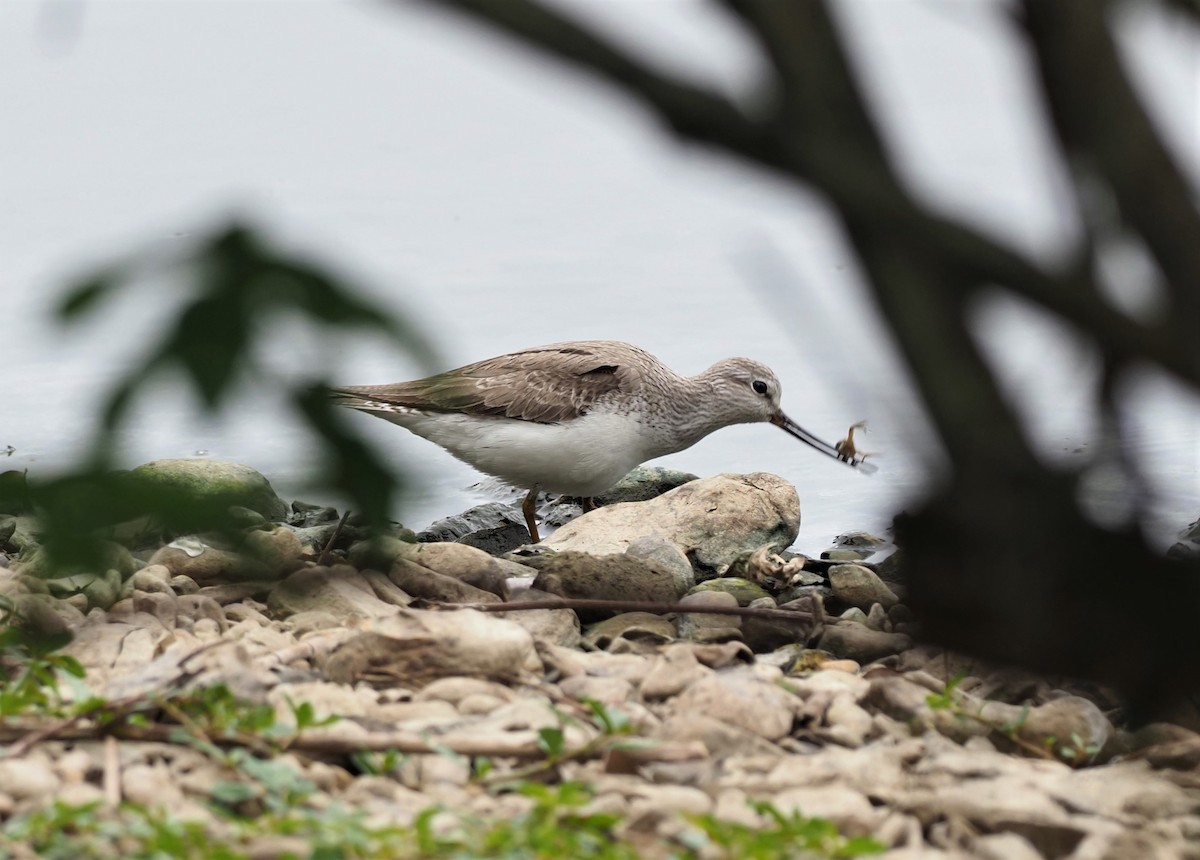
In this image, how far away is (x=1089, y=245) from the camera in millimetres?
2322

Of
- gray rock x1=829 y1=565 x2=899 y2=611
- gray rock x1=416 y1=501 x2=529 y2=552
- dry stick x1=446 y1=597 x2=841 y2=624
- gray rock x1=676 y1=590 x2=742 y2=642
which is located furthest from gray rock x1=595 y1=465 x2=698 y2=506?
dry stick x1=446 y1=597 x2=841 y2=624

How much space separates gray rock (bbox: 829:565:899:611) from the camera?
19.6 feet

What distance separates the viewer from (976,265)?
2.21m

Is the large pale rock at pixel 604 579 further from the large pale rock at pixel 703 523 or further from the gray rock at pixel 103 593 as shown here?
the large pale rock at pixel 703 523

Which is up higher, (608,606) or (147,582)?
(608,606)

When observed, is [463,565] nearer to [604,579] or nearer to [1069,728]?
[604,579]

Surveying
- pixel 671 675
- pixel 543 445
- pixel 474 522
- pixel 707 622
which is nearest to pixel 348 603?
pixel 707 622

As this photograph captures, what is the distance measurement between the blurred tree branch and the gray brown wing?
5.21 m

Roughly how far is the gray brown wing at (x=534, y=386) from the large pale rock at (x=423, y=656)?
394cm

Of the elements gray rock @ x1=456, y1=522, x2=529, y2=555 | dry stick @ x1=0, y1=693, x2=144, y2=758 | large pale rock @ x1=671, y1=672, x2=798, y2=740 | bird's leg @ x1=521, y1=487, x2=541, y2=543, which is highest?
large pale rock @ x1=671, y1=672, x2=798, y2=740

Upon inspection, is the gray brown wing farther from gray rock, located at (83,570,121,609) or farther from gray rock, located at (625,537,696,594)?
gray rock, located at (83,570,121,609)

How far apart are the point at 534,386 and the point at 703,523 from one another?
1347 millimetres

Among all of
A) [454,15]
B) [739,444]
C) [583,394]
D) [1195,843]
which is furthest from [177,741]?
[739,444]

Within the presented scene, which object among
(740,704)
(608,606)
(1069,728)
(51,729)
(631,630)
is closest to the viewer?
(51,729)
